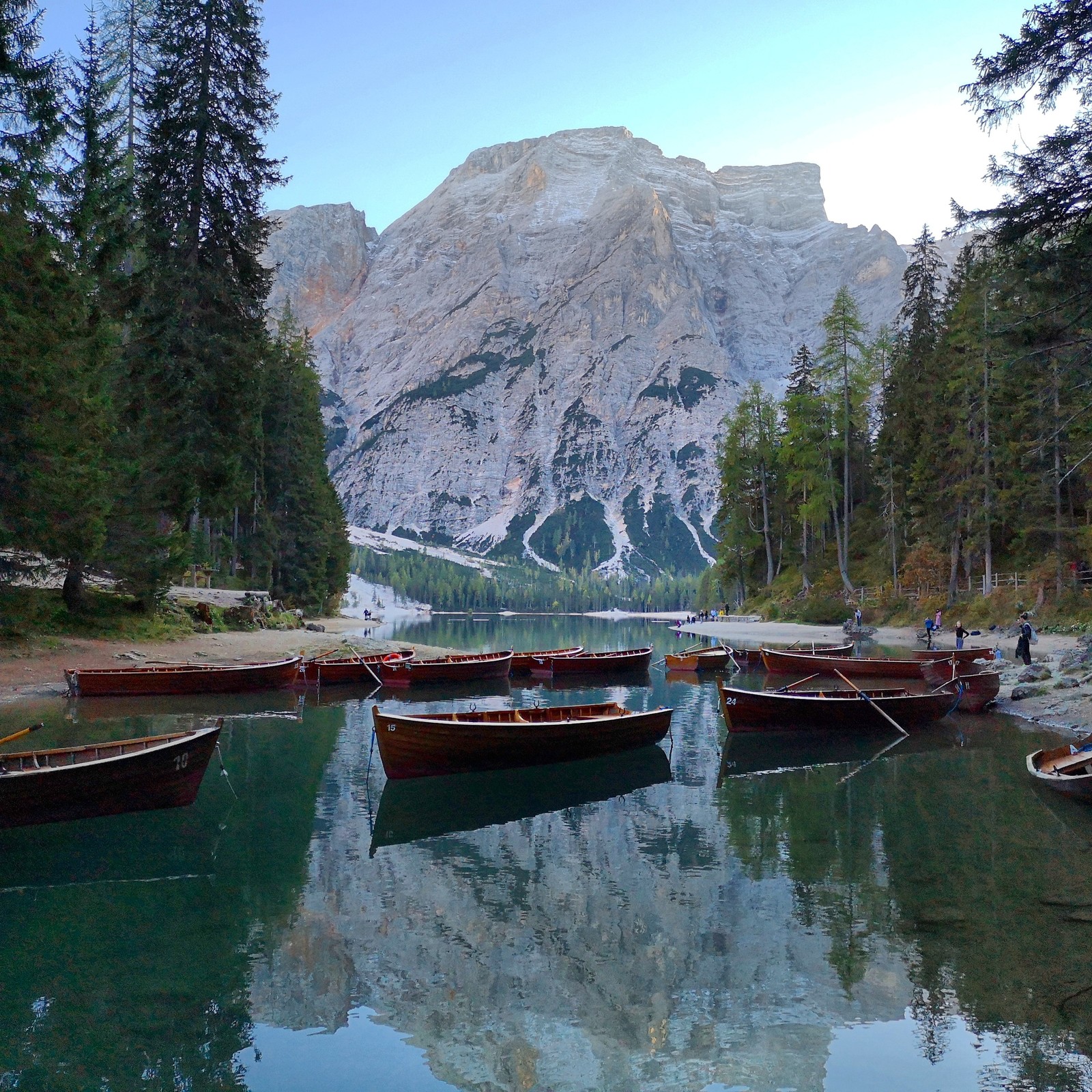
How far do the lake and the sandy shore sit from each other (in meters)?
11.2

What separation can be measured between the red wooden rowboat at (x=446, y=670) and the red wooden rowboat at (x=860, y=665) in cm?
1234

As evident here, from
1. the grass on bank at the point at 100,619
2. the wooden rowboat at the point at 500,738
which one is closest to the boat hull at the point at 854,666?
the wooden rowboat at the point at 500,738

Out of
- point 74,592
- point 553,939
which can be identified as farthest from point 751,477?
point 553,939

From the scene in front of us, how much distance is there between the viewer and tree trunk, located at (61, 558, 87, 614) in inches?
1187

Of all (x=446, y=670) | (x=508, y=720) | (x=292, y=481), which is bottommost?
(x=446, y=670)

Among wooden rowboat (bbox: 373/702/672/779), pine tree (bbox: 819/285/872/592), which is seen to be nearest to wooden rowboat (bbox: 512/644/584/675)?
wooden rowboat (bbox: 373/702/672/779)

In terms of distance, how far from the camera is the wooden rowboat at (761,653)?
3750 cm

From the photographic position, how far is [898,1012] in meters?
7.77

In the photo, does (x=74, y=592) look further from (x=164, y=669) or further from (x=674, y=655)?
(x=674, y=655)

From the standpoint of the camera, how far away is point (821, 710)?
21.8 metres

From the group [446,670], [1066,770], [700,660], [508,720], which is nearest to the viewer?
[1066,770]

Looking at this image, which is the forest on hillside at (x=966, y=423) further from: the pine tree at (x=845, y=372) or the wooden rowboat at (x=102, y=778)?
the wooden rowboat at (x=102, y=778)

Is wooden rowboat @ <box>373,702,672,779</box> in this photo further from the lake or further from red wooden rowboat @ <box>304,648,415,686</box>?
red wooden rowboat @ <box>304,648,415,686</box>

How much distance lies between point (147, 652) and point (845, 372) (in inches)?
1843
